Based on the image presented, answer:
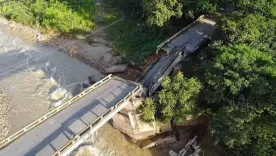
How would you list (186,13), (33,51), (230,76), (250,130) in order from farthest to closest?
(33,51) < (186,13) < (230,76) < (250,130)

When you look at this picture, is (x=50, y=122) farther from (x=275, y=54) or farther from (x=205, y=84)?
(x=275, y=54)

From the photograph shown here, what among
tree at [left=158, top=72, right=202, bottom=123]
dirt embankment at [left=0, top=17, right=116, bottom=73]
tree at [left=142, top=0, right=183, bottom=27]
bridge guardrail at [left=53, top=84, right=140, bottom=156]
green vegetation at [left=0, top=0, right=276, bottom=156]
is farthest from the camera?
dirt embankment at [left=0, top=17, right=116, bottom=73]

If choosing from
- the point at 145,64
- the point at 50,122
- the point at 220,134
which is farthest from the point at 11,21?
the point at 220,134

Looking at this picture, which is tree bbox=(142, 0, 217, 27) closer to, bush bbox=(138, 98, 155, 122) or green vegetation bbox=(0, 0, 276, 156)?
green vegetation bbox=(0, 0, 276, 156)

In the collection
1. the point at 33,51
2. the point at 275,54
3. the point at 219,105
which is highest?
the point at 275,54

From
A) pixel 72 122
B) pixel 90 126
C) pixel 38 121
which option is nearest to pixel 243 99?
pixel 90 126

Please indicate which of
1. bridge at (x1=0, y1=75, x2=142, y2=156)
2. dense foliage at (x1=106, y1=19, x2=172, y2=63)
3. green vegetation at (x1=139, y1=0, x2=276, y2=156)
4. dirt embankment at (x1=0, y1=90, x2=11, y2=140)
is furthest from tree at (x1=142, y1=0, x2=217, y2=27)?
dirt embankment at (x1=0, y1=90, x2=11, y2=140)
